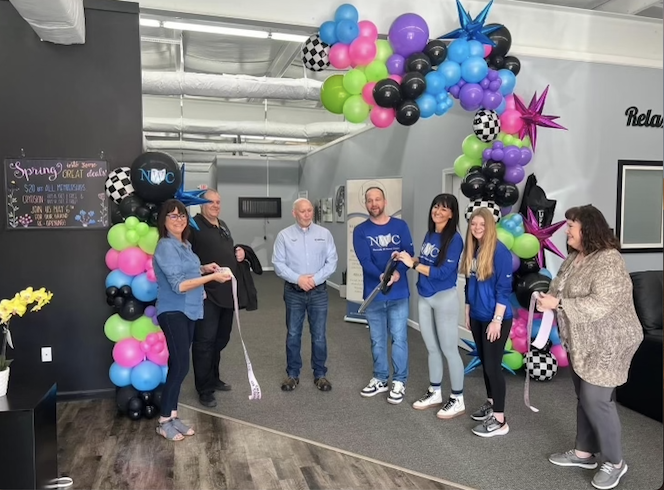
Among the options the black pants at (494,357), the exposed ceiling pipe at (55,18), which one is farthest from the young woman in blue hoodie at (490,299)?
the exposed ceiling pipe at (55,18)

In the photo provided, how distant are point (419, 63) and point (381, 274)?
1.64 m

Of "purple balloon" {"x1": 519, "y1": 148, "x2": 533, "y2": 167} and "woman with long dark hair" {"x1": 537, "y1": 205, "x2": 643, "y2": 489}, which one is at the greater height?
"purple balloon" {"x1": 519, "y1": 148, "x2": 533, "y2": 167}

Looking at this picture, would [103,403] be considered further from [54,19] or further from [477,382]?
[477,382]

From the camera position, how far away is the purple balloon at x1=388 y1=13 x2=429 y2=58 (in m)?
4.02

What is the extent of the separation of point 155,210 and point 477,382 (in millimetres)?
2926

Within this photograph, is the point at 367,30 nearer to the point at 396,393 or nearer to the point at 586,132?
the point at 586,132

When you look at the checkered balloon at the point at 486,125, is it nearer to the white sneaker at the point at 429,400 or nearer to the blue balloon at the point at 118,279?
the white sneaker at the point at 429,400

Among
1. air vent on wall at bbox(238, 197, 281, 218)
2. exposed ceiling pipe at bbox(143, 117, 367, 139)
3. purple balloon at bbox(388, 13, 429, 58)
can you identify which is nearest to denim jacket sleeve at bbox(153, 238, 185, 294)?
purple balloon at bbox(388, 13, 429, 58)

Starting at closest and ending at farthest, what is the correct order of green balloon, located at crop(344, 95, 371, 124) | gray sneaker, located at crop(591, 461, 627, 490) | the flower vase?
the flower vase
gray sneaker, located at crop(591, 461, 627, 490)
green balloon, located at crop(344, 95, 371, 124)

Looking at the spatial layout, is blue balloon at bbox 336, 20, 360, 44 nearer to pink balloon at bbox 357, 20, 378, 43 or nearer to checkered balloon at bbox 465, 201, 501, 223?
pink balloon at bbox 357, 20, 378, 43

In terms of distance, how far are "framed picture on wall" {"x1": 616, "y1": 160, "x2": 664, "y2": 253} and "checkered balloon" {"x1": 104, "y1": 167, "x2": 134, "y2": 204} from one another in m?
4.51

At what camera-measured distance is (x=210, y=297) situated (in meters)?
3.79

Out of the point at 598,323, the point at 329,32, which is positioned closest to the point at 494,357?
the point at 598,323

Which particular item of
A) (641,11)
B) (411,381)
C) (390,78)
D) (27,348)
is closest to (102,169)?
(27,348)
